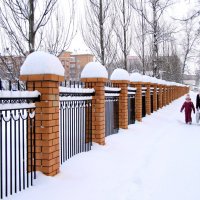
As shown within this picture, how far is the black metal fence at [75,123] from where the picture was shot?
19.3 feet

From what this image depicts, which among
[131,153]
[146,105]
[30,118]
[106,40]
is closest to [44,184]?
[30,118]

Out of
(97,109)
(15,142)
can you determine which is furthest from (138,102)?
(15,142)

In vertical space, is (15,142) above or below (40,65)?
below

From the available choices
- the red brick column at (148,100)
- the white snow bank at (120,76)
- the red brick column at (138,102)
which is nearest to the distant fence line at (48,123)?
the white snow bank at (120,76)

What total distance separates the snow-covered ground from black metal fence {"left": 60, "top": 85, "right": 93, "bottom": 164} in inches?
8.0

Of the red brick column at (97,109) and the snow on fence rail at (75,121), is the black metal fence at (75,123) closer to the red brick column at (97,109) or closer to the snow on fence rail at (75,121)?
the snow on fence rail at (75,121)

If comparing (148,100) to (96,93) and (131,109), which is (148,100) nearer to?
(131,109)

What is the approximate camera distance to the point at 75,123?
21.3 feet

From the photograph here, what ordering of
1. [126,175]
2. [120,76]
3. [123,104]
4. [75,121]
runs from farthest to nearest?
[123,104] < [120,76] < [75,121] < [126,175]

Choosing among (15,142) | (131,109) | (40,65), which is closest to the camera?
(15,142)

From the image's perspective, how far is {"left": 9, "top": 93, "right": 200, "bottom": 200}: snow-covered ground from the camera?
4.40 m

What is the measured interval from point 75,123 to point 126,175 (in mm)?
1578

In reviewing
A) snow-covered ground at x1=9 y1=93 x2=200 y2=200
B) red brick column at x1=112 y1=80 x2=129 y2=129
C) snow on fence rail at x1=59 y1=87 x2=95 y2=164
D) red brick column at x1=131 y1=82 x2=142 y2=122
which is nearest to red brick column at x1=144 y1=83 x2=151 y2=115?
red brick column at x1=131 y1=82 x2=142 y2=122

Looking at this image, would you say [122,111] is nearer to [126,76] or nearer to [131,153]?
[126,76]
